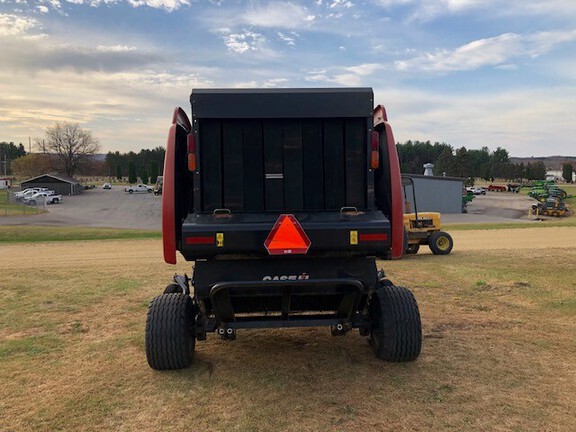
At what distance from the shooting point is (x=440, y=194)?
4244cm

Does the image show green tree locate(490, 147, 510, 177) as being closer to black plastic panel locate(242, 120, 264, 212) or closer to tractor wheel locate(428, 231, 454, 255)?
tractor wheel locate(428, 231, 454, 255)

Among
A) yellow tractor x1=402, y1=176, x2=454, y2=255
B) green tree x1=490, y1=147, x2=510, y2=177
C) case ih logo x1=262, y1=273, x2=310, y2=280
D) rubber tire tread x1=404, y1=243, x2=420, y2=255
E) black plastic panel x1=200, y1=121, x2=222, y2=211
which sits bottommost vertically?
rubber tire tread x1=404, y1=243, x2=420, y2=255

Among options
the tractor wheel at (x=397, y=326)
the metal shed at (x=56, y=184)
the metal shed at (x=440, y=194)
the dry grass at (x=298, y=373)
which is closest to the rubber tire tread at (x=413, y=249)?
the dry grass at (x=298, y=373)

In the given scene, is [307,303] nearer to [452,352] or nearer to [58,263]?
[452,352]

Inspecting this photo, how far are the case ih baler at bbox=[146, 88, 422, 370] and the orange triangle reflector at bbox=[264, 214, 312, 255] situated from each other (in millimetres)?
30

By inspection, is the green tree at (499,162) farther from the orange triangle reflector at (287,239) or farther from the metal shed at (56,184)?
the orange triangle reflector at (287,239)

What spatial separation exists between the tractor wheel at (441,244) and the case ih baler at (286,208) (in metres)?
9.59

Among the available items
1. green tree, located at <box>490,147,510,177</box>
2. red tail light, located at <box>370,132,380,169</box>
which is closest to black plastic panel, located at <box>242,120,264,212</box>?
red tail light, located at <box>370,132,380,169</box>

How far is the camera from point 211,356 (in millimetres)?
5305

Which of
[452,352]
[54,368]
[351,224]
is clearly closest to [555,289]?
[452,352]

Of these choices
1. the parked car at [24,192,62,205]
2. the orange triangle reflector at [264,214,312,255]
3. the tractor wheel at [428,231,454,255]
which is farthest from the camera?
the parked car at [24,192,62,205]

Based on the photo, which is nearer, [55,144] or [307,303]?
[307,303]

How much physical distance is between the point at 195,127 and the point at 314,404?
2.65 metres

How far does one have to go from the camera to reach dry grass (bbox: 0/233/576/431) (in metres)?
3.85
